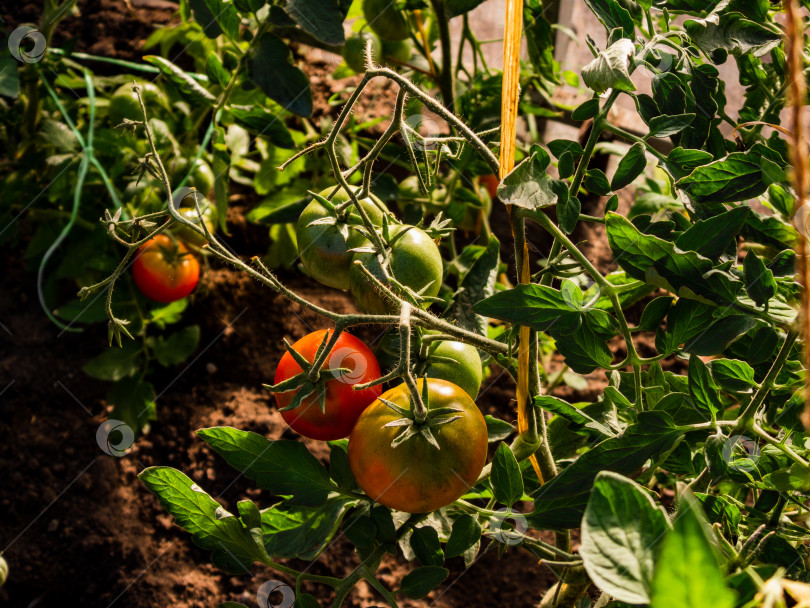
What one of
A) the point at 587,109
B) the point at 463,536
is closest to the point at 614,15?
the point at 587,109

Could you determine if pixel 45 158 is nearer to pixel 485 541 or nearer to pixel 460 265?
pixel 460 265

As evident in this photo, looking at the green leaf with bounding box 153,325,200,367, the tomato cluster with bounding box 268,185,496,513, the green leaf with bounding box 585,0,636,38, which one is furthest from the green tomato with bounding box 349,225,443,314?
the green leaf with bounding box 153,325,200,367

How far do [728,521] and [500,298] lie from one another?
0.79ft

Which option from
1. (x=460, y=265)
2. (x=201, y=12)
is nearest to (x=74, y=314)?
(x=201, y=12)

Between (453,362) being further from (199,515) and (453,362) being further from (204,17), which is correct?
(204,17)

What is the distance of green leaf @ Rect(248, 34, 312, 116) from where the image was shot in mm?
788

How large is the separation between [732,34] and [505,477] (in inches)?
14.5

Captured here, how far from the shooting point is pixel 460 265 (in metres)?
0.86

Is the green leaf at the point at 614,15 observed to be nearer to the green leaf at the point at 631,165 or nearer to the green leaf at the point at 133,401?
the green leaf at the point at 631,165

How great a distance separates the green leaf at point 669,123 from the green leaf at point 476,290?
6.8 inches

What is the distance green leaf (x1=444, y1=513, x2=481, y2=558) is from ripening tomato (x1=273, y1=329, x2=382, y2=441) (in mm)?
112

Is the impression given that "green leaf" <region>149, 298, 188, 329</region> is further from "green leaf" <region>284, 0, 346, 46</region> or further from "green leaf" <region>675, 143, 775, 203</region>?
"green leaf" <region>675, 143, 775, 203</region>

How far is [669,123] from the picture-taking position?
1.66 ft

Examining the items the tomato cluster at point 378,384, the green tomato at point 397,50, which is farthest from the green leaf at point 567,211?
the green tomato at point 397,50
